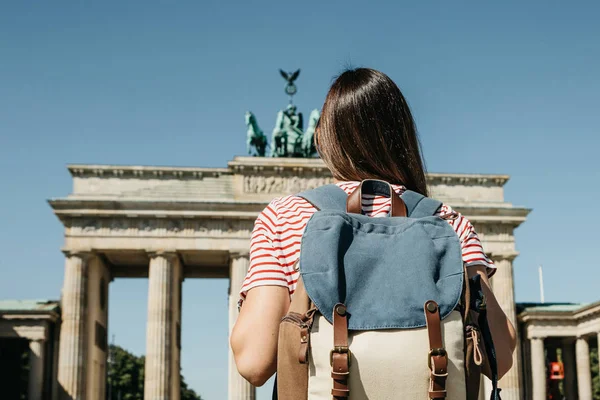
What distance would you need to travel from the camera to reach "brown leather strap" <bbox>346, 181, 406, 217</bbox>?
3.46 m

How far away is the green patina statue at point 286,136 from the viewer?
57.7 m

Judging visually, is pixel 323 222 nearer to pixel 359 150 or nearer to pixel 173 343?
pixel 359 150

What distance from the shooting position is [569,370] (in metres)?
63.8

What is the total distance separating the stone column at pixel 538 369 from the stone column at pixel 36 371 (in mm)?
31666

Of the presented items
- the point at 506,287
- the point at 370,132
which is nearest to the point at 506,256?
the point at 506,287

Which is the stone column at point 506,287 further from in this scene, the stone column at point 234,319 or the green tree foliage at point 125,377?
the green tree foliage at point 125,377

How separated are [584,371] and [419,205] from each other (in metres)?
59.3

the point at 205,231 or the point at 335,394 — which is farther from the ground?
the point at 205,231

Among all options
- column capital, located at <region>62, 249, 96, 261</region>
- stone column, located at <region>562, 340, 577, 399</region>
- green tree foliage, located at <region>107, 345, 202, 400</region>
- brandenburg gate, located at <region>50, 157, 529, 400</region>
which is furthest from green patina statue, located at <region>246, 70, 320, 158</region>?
green tree foliage, located at <region>107, 345, 202, 400</region>

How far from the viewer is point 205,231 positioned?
53781 millimetres

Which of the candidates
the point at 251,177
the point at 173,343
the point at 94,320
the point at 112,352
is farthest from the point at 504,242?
the point at 112,352

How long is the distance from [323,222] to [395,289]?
0.37 metres

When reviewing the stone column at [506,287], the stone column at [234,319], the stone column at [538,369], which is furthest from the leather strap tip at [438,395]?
the stone column at [538,369]

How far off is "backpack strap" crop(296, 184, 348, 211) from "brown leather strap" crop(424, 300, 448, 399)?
0.64 meters
